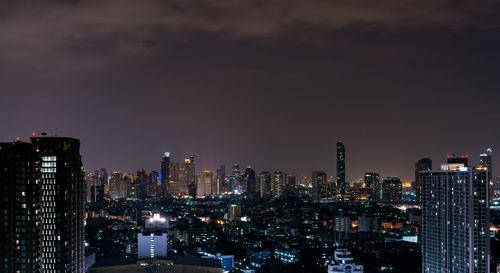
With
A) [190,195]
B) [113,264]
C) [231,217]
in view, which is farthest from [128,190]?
[113,264]

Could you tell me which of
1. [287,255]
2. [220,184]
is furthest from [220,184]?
[287,255]

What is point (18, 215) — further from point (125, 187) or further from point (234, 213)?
point (125, 187)

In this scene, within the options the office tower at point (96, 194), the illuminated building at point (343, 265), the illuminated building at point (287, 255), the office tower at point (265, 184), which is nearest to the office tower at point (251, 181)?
the office tower at point (265, 184)

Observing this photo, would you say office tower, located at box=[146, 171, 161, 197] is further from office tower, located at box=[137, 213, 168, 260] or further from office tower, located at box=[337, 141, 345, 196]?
office tower, located at box=[137, 213, 168, 260]

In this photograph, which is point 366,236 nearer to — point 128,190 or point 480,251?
point 480,251

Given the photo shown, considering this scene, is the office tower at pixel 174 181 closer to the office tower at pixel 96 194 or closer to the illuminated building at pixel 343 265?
the office tower at pixel 96 194

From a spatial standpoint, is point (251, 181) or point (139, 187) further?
point (251, 181)
